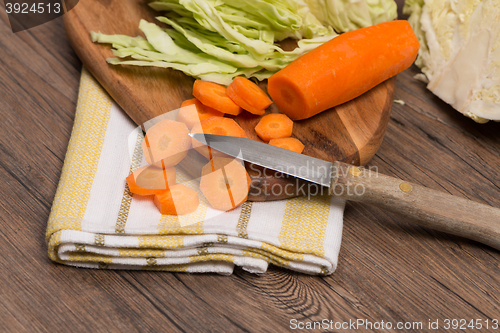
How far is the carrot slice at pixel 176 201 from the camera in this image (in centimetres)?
165

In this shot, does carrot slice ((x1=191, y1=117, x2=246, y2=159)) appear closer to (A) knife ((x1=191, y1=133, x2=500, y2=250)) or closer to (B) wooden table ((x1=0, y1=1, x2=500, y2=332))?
(A) knife ((x1=191, y1=133, x2=500, y2=250))

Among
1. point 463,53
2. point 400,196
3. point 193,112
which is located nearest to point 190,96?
point 193,112

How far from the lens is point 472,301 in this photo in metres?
1.64

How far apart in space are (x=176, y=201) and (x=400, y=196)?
881mm

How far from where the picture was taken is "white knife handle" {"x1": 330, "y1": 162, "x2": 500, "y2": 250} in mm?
1624

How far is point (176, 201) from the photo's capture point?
1.66 meters

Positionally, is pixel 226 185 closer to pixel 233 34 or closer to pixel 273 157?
pixel 273 157

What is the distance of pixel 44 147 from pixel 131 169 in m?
0.49

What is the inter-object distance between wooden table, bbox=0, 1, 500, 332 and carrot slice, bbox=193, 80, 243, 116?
0.67 m

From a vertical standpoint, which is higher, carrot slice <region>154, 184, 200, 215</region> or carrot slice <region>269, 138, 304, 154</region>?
carrot slice <region>269, 138, 304, 154</region>

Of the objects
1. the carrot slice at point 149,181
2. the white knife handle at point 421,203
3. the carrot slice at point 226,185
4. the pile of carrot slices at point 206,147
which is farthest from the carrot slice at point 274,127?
the carrot slice at point 149,181

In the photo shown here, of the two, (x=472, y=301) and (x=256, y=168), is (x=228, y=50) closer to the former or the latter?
(x=256, y=168)

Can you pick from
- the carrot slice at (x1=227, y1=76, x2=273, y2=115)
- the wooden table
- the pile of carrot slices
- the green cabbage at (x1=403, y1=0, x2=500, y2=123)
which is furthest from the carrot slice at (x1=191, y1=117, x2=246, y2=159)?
the green cabbage at (x1=403, y1=0, x2=500, y2=123)

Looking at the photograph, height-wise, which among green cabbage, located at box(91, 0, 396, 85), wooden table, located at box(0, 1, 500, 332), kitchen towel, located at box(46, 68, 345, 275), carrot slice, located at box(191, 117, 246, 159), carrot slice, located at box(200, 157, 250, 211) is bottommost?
wooden table, located at box(0, 1, 500, 332)
